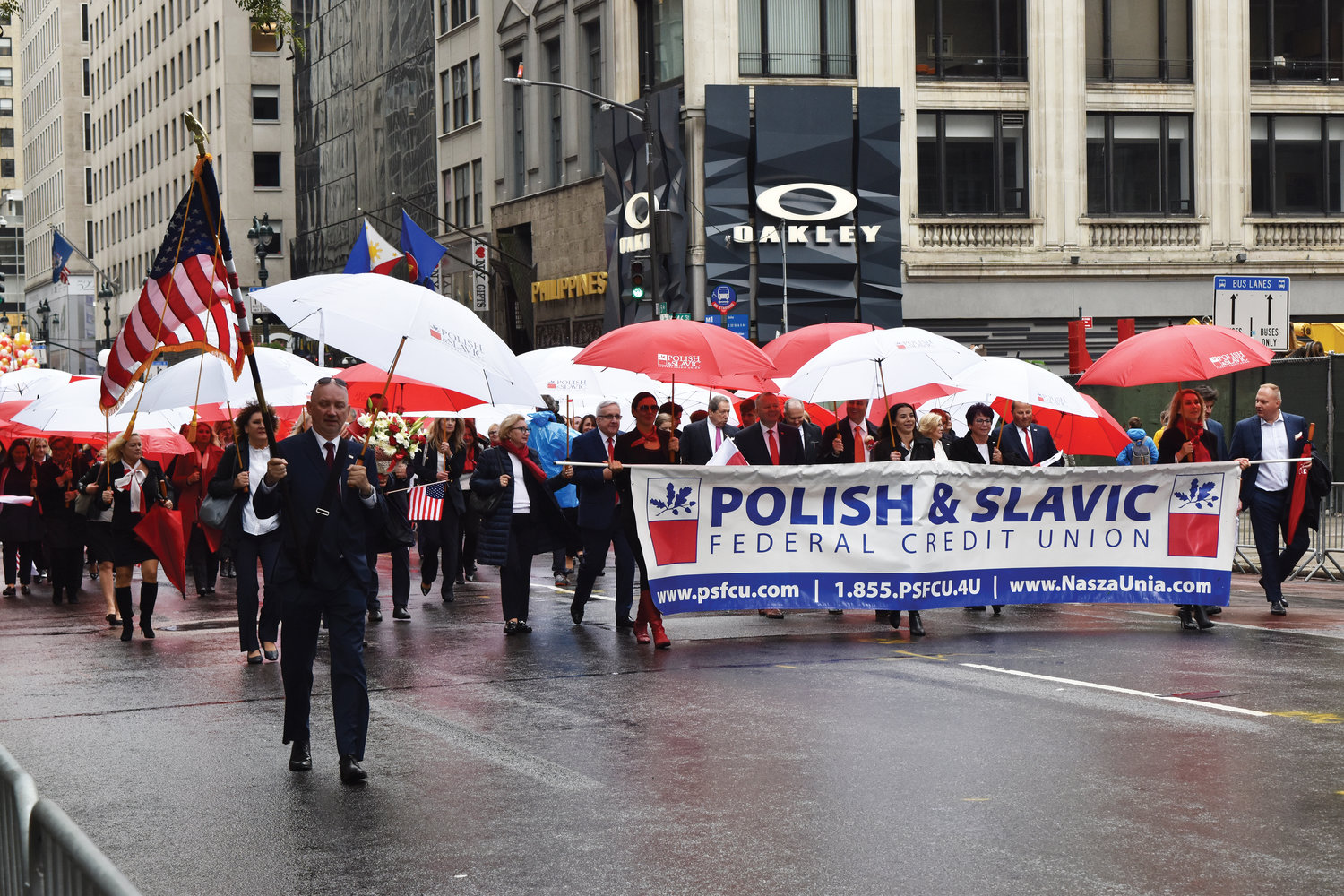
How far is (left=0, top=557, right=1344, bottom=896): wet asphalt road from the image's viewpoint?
6578 mm

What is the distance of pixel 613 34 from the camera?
148 feet

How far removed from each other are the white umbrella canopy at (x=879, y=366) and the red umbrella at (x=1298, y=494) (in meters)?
2.98

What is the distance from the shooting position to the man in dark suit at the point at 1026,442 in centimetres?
1584

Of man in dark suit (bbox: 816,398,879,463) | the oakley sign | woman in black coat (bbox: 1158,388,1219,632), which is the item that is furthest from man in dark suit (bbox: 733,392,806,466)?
the oakley sign

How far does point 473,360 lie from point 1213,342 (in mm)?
7604

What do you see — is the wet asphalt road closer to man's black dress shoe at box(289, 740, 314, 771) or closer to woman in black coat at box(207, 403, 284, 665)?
man's black dress shoe at box(289, 740, 314, 771)

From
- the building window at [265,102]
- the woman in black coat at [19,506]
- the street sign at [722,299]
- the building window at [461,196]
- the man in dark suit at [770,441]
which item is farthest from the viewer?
the building window at [265,102]

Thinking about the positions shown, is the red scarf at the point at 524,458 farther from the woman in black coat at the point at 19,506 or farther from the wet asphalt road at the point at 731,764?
the woman in black coat at the point at 19,506

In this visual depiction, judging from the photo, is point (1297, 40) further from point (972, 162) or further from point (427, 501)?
point (427, 501)

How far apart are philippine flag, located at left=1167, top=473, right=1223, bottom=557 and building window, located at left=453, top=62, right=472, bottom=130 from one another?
44.7 m

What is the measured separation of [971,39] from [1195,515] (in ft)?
94.3

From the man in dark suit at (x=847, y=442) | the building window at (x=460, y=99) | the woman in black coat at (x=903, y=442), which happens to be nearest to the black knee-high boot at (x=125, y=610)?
the man in dark suit at (x=847, y=442)

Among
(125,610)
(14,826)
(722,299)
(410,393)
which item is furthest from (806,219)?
(14,826)

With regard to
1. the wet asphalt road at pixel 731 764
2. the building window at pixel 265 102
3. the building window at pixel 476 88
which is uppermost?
the building window at pixel 265 102
